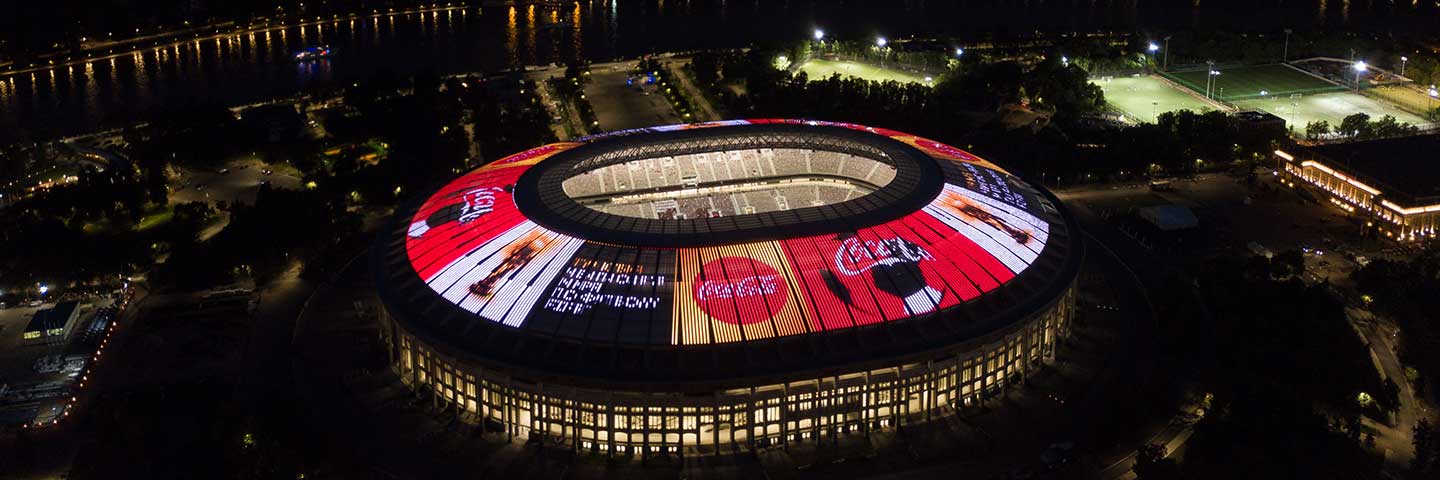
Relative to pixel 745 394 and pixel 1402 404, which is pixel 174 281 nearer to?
pixel 745 394

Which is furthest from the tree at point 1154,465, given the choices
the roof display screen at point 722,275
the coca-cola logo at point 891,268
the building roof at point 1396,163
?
the building roof at point 1396,163

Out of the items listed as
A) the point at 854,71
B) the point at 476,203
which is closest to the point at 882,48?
the point at 854,71

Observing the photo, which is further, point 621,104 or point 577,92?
point 577,92

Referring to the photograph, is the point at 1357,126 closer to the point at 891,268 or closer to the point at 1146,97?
the point at 1146,97

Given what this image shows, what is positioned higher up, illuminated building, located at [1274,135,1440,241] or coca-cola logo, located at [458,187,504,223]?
coca-cola logo, located at [458,187,504,223]

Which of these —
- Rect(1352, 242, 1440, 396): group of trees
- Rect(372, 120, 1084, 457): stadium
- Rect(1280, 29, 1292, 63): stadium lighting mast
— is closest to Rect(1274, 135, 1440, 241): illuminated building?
Rect(1352, 242, 1440, 396): group of trees

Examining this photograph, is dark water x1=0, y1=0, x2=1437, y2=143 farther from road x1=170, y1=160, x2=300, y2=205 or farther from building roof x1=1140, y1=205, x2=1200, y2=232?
building roof x1=1140, y1=205, x2=1200, y2=232

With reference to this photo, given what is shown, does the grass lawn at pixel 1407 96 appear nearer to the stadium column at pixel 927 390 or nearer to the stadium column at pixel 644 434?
the stadium column at pixel 927 390
